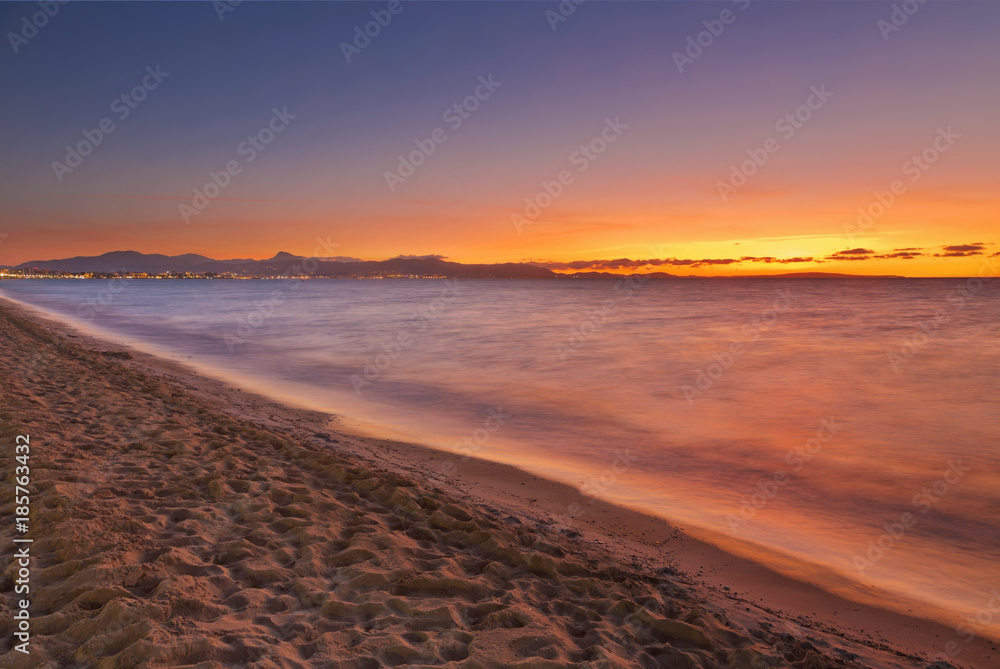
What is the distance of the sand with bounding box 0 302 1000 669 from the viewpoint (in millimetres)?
3029

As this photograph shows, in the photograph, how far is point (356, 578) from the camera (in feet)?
12.4

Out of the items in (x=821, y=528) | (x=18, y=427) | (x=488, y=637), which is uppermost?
(x=18, y=427)

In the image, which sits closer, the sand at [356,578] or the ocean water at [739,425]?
the sand at [356,578]

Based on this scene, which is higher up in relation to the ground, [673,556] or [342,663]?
[342,663]

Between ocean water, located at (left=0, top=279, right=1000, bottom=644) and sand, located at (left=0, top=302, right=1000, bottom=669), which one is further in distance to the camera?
ocean water, located at (left=0, top=279, right=1000, bottom=644)

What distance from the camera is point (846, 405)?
1323cm

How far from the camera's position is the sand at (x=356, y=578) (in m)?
3.03

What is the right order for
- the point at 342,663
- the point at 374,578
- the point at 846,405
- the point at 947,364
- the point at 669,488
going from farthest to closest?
the point at 947,364
the point at 846,405
the point at 669,488
the point at 374,578
the point at 342,663

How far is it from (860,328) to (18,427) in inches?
1587

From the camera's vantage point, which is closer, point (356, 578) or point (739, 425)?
point (356, 578)

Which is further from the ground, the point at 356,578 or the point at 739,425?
the point at 356,578

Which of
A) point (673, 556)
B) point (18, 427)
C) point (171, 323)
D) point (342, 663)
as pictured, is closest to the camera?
point (342, 663)

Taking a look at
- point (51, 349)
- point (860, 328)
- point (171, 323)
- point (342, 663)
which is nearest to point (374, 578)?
point (342, 663)

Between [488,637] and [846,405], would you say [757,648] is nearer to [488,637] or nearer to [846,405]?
[488,637]
